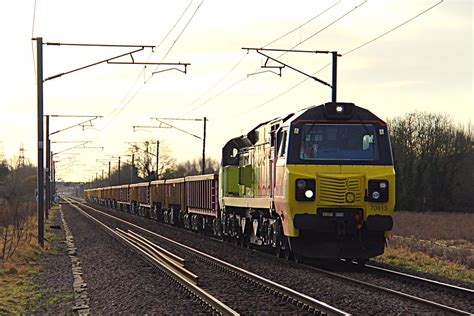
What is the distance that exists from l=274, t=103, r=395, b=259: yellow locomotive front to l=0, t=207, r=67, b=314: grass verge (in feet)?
17.9

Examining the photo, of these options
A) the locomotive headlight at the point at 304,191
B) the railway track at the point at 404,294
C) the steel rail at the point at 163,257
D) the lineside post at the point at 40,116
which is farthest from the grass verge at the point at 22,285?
the locomotive headlight at the point at 304,191

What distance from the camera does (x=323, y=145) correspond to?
16.5 m

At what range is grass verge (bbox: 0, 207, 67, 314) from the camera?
12344mm

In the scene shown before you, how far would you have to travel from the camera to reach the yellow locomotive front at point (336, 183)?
52.2 feet

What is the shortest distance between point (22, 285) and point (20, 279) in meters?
1.06

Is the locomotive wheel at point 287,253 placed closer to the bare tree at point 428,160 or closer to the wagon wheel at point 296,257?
the wagon wheel at point 296,257

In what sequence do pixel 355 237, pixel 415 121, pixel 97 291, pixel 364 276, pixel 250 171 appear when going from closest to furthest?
1. pixel 97 291
2. pixel 364 276
3. pixel 355 237
4. pixel 250 171
5. pixel 415 121

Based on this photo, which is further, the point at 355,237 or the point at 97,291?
the point at 355,237

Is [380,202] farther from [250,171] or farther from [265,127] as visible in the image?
[250,171]

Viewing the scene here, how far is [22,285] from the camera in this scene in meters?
15.2

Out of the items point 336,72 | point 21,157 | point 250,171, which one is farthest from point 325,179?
point 21,157

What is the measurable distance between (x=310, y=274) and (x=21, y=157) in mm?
82612

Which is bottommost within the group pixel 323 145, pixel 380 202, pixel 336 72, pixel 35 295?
pixel 35 295

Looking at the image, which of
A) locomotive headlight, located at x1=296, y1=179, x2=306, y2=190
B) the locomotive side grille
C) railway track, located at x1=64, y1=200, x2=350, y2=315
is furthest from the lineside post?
the locomotive side grille
